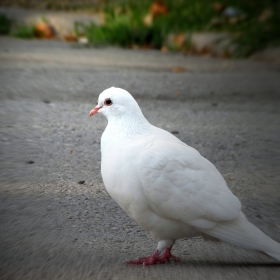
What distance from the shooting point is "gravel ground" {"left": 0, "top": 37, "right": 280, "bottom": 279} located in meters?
2.99

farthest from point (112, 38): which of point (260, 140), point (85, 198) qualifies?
point (85, 198)

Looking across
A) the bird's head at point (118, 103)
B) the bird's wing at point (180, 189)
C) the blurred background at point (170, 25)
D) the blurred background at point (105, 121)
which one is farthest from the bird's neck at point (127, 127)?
the blurred background at point (170, 25)

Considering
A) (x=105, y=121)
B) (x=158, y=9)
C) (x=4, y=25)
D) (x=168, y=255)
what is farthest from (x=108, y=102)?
(x=4, y=25)

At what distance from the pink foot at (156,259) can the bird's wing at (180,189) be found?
220 millimetres

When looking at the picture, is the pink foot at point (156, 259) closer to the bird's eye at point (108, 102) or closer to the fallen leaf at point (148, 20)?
the bird's eye at point (108, 102)

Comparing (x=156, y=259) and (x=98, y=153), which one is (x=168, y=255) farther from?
(x=98, y=153)

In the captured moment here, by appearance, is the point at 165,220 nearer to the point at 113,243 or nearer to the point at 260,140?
the point at 113,243

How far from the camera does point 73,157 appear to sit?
4.69 metres

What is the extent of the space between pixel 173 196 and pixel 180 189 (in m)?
0.05

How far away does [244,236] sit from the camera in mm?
2914

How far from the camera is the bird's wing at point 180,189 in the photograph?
2.88 m

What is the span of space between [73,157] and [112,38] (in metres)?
6.68

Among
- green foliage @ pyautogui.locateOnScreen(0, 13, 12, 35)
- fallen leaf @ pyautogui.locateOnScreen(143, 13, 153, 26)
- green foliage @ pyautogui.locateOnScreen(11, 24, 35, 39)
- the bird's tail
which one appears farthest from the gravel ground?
green foliage @ pyautogui.locateOnScreen(0, 13, 12, 35)

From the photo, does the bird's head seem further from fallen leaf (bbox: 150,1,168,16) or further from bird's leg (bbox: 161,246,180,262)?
fallen leaf (bbox: 150,1,168,16)
